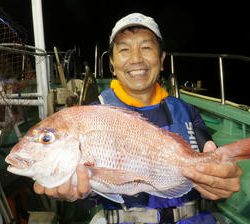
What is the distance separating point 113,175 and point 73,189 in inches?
9.9

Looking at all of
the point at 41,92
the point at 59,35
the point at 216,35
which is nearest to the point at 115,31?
the point at 41,92

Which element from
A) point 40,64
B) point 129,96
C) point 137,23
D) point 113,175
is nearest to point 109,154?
point 113,175

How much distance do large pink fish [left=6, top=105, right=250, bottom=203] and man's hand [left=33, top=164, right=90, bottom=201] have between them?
4 cm

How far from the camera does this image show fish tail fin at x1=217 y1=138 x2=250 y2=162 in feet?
6.30

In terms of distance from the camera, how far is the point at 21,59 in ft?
16.4

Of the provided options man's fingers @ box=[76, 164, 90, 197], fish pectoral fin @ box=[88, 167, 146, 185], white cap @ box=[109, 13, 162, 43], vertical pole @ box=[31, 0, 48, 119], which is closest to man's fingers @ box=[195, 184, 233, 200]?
fish pectoral fin @ box=[88, 167, 146, 185]

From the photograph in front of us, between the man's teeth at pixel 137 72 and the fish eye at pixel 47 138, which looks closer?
the fish eye at pixel 47 138

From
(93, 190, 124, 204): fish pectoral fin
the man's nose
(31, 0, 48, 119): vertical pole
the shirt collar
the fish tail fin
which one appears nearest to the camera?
the fish tail fin

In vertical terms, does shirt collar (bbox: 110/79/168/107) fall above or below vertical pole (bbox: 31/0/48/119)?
below

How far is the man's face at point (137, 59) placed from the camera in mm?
2717

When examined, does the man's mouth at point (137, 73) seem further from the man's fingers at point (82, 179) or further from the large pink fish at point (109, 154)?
the man's fingers at point (82, 179)

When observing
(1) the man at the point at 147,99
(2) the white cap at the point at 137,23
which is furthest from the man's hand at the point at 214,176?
(2) the white cap at the point at 137,23

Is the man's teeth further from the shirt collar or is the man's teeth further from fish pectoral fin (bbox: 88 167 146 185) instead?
fish pectoral fin (bbox: 88 167 146 185)

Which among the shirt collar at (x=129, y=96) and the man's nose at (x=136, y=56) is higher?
the man's nose at (x=136, y=56)
